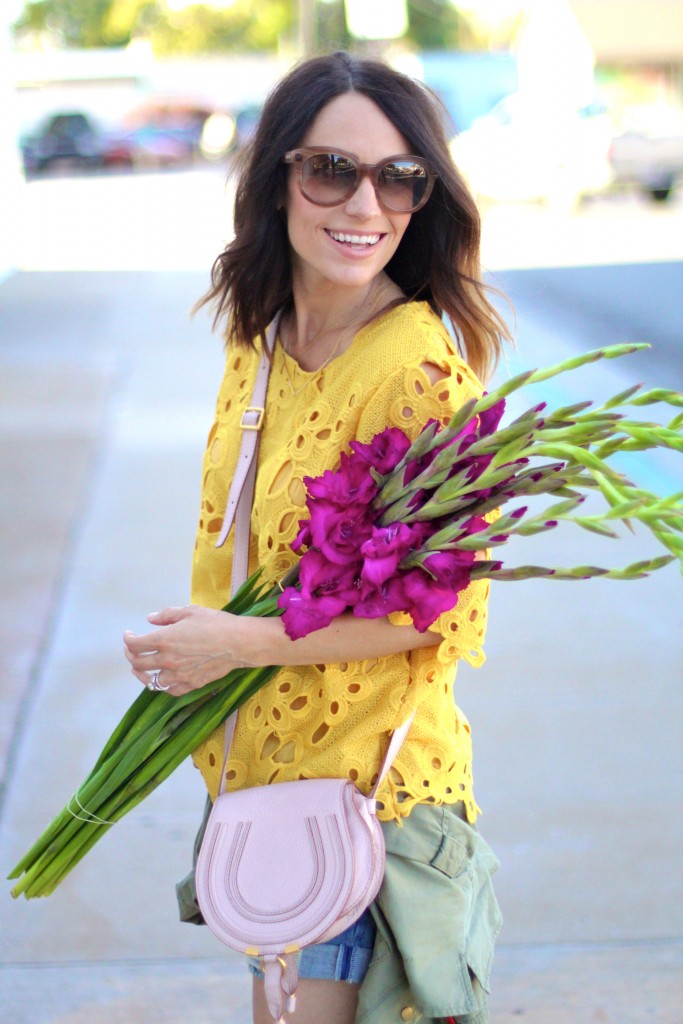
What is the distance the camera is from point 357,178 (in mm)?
1923

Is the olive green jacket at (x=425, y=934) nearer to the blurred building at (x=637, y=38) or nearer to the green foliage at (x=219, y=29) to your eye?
the blurred building at (x=637, y=38)

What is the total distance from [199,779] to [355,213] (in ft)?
8.31

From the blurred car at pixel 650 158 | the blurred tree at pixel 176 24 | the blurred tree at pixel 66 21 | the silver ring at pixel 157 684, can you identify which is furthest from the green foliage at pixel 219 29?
the silver ring at pixel 157 684

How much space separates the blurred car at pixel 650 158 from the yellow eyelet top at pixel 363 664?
23416 mm

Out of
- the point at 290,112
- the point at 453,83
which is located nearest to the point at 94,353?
the point at 290,112

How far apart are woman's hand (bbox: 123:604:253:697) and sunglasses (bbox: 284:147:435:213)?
2.14ft

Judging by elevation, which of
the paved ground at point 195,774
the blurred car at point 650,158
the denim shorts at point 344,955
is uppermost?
the denim shorts at point 344,955

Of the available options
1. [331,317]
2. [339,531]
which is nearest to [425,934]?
[339,531]

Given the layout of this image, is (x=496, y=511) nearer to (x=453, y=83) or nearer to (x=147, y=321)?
(x=147, y=321)

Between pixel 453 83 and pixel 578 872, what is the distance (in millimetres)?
32316

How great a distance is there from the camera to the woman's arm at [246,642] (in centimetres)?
177

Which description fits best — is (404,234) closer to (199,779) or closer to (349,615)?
(349,615)

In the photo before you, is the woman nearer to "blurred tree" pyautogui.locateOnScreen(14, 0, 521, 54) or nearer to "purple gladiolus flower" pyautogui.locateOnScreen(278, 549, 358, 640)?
"purple gladiolus flower" pyautogui.locateOnScreen(278, 549, 358, 640)

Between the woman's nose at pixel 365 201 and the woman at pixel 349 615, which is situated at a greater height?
the woman's nose at pixel 365 201
